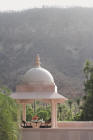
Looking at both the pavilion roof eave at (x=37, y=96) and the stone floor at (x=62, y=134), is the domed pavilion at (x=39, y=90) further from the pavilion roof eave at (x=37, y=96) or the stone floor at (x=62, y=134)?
the stone floor at (x=62, y=134)

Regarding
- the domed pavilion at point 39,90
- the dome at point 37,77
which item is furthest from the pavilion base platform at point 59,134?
the dome at point 37,77

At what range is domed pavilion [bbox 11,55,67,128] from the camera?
15.1 metres

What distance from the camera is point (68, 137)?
13.5 meters

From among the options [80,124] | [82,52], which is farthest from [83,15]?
[80,124]

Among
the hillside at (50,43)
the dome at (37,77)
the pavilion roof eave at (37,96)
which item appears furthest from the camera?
the hillside at (50,43)

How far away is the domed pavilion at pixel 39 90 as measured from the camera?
15134 mm

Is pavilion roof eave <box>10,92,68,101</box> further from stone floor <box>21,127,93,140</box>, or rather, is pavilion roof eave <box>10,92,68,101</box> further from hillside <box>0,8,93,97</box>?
hillside <box>0,8,93,97</box>

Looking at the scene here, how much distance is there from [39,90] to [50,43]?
55.5 meters

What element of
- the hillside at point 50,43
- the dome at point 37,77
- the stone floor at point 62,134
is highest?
the hillside at point 50,43

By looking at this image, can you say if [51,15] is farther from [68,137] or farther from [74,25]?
[68,137]

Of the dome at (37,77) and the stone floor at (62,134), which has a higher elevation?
the dome at (37,77)

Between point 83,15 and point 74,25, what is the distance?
18.5ft

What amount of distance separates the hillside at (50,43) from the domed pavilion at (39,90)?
35.9 m

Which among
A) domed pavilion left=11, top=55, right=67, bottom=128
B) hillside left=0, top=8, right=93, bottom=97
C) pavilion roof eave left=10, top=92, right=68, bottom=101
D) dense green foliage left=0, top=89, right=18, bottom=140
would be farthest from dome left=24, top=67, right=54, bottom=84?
hillside left=0, top=8, right=93, bottom=97
